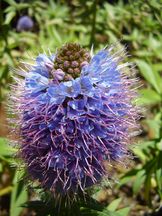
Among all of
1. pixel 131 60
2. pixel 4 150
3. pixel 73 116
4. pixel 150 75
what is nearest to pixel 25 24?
pixel 131 60

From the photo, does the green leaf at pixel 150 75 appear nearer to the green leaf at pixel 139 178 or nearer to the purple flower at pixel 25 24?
the green leaf at pixel 139 178

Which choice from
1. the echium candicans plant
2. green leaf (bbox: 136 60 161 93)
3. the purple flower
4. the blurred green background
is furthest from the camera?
the purple flower

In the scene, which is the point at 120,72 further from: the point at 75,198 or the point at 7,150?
the point at 7,150

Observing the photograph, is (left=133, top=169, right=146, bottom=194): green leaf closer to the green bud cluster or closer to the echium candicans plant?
the echium candicans plant

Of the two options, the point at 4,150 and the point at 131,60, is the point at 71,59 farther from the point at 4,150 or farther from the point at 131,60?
the point at 131,60

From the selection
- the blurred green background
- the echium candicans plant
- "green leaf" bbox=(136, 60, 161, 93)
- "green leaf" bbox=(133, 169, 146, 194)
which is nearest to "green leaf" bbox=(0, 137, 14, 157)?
the blurred green background
